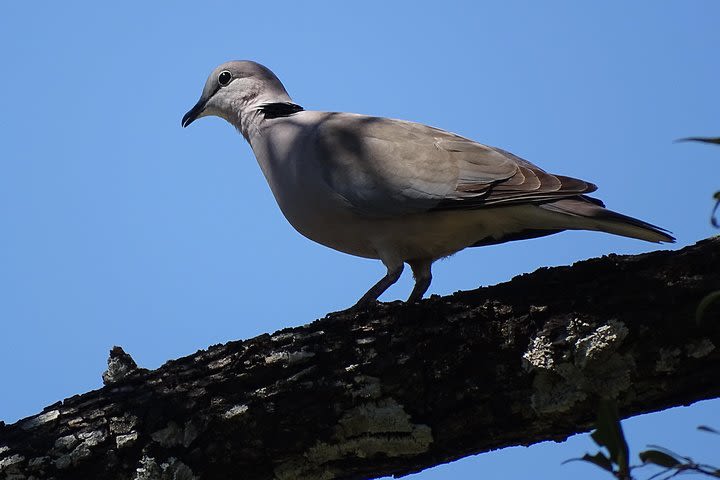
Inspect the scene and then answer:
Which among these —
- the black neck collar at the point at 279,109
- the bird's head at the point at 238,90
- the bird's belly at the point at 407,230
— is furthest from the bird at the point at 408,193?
the bird's head at the point at 238,90

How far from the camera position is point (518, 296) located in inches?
135

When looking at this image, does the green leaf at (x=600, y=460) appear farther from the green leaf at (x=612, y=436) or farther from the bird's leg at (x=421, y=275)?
the bird's leg at (x=421, y=275)

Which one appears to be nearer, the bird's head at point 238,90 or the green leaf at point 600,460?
the green leaf at point 600,460

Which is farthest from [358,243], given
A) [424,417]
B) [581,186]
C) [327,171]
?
[424,417]

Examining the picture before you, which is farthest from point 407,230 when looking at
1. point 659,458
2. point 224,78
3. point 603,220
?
point 659,458

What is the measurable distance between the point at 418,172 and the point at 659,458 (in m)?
2.95

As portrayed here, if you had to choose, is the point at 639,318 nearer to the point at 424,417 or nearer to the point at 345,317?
the point at 424,417

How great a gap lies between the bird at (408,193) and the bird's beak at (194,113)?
3.75 ft

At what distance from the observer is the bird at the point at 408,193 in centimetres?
453

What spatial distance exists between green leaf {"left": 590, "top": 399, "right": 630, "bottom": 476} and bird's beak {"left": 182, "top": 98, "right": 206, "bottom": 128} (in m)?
4.68

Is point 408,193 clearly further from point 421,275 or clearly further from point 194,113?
point 194,113

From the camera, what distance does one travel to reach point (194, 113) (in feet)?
20.5

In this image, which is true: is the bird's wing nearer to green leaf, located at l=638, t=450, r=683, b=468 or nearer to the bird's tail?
the bird's tail

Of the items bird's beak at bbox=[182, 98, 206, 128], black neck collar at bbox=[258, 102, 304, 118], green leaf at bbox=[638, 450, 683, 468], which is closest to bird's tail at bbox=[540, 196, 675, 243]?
black neck collar at bbox=[258, 102, 304, 118]
